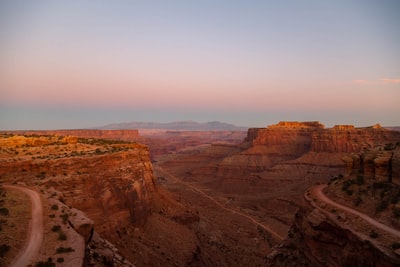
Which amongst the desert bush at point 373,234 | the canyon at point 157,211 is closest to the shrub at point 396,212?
the canyon at point 157,211

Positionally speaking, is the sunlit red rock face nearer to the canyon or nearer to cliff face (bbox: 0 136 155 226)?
the canyon

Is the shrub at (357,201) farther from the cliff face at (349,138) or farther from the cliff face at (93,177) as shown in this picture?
the cliff face at (349,138)

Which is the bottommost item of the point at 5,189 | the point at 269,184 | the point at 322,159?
the point at 269,184

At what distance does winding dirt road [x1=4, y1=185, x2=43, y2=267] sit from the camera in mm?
10938

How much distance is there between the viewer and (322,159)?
65312mm

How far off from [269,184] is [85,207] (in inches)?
1825

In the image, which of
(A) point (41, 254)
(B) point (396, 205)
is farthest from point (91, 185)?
(B) point (396, 205)

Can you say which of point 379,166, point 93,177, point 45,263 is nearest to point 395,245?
point 379,166

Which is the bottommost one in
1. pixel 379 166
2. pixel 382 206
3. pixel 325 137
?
pixel 382 206

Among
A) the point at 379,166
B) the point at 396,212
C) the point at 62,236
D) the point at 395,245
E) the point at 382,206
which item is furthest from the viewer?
the point at 379,166

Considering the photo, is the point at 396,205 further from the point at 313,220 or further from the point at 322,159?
the point at 322,159

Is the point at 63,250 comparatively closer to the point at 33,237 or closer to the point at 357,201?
the point at 33,237

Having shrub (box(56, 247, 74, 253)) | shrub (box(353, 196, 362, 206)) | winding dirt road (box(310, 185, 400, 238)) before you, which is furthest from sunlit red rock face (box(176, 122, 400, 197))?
shrub (box(56, 247, 74, 253))

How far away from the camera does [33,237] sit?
12.7 meters
